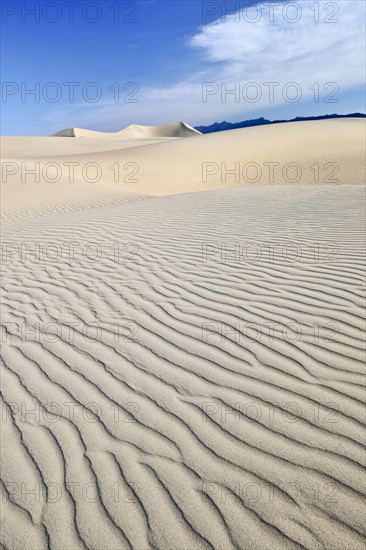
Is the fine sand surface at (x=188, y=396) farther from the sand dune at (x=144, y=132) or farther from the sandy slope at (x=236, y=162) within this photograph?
the sand dune at (x=144, y=132)

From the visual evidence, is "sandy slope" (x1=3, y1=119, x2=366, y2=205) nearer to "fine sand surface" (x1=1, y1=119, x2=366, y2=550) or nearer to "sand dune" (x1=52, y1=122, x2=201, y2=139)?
"fine sand surface" (x1=1, y1=119, x2=366, y2=550)

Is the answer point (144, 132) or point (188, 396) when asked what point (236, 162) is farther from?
point (144, 132)

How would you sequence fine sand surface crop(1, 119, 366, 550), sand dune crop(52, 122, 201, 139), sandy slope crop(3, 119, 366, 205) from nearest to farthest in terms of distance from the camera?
fine sand surface crop(1, 119, 366, 550) < sandy slope crop(3, 119, 366, 205) < sand dune crop(52, 122, 201, 139)

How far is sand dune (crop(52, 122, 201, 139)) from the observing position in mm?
95938

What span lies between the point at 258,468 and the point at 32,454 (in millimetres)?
1338

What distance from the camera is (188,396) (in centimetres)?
279

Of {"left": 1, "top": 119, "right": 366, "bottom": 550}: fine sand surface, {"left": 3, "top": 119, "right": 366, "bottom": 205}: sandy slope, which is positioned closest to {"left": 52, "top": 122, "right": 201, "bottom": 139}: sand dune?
{"left": 3, "top": 119, "right": 366, "bottom": 205}: sandy slope

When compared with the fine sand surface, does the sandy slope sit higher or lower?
higher

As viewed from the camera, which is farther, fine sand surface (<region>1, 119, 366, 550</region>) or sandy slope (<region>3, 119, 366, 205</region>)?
sandy slope (<region>3, 119, 366, 205</region>)

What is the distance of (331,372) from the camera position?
292cm

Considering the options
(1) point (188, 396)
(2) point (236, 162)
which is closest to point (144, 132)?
(2) point (236, 162)

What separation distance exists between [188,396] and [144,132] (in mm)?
113502

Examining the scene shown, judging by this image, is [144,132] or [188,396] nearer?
[188,396]

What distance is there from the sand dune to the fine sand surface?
9264 centimetres
